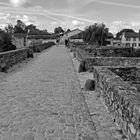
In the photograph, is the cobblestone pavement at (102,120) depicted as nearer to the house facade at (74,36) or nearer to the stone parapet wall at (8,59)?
the stone parapet wall at (8,59)

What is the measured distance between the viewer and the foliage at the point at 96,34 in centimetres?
4981

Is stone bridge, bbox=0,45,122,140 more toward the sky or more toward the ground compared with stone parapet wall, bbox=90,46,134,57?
more toward the ground

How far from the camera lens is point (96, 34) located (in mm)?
49781

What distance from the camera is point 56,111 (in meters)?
4.67

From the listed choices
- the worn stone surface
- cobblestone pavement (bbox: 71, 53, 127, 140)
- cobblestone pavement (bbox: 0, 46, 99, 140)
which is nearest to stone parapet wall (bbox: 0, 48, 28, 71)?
cobblestone pavement (bbox: 0, 46, 99, 140)

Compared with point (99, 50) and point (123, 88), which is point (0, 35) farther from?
point (123, 88)

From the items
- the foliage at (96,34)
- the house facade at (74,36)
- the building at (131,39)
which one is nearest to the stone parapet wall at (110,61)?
the foliage at (96,34)

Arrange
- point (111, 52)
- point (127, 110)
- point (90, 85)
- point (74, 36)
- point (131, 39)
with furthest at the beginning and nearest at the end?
point (74, 36)
point (131, 39)
point (111, 52)
point (90, 85)
point (127, 110)

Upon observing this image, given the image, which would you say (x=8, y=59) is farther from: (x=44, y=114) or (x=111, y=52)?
(x=111, y=52)

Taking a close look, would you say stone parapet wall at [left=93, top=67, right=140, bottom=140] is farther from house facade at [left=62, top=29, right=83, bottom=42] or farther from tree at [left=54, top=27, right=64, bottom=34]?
tree at [left=54, top=27, right=64, bottom=34]

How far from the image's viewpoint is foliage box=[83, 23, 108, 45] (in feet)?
163

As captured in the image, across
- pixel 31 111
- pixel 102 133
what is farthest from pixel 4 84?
pixel 102 133

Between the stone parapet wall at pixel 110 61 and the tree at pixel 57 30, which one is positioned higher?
the tree at pixel 57 30

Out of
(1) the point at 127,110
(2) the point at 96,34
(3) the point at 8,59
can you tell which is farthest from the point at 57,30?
(1) the point at 127,110
